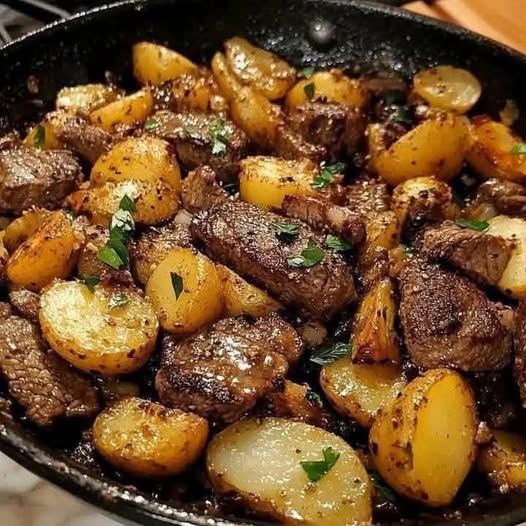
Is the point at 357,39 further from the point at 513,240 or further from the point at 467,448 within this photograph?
the point at 467,448

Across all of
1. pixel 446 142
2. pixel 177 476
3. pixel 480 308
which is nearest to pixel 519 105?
pixel 446 142

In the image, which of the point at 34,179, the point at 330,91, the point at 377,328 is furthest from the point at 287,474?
the point at 330,91

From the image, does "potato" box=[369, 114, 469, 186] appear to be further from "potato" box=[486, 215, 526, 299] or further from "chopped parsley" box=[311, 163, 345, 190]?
"potato" box=[486, 215, 526, 299]

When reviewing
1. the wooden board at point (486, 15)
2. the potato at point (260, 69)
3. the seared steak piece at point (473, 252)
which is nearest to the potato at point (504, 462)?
the seared steak piece at point (473, 252)

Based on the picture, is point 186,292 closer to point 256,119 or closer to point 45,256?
point 45,256

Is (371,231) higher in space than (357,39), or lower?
lower
